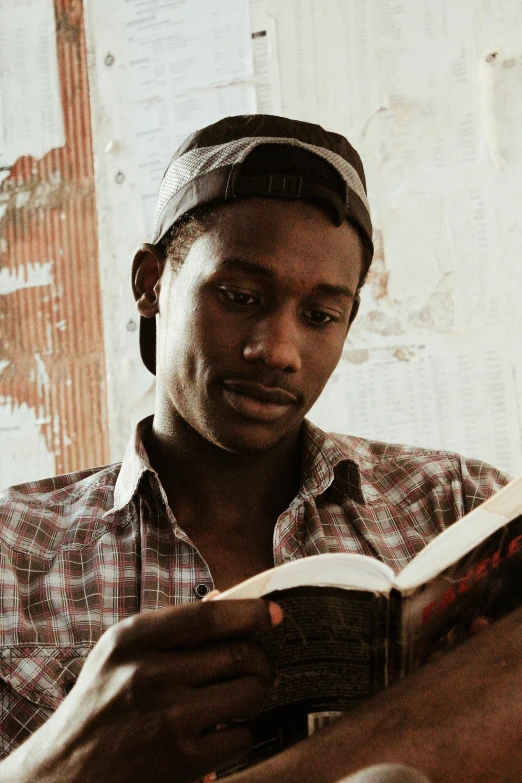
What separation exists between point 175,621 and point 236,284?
0.52 metres

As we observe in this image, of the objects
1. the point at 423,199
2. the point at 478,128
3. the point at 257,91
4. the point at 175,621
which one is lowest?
the point at 175,621

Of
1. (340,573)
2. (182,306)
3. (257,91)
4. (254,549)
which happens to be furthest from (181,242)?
(257,91)

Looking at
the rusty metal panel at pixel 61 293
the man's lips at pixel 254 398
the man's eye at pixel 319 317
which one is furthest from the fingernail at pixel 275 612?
the rusty metal panel at pixel 61 293

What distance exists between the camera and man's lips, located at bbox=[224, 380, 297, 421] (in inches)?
40.5

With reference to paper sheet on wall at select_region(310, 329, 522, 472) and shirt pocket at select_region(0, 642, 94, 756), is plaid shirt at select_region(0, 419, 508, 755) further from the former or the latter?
paper sheet on wall at select_region(310, 329, 522, 472)

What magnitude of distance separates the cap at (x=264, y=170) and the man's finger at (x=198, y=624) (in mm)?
603

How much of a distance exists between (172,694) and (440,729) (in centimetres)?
20

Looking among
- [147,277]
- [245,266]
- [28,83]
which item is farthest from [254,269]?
[28,83]

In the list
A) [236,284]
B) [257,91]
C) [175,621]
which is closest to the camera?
[175,621]

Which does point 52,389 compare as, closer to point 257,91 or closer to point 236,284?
point 257,91

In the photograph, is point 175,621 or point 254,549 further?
point 254,549

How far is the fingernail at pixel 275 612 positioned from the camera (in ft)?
2.08

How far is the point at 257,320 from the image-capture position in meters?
1.04

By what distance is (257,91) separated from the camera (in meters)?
1.80
